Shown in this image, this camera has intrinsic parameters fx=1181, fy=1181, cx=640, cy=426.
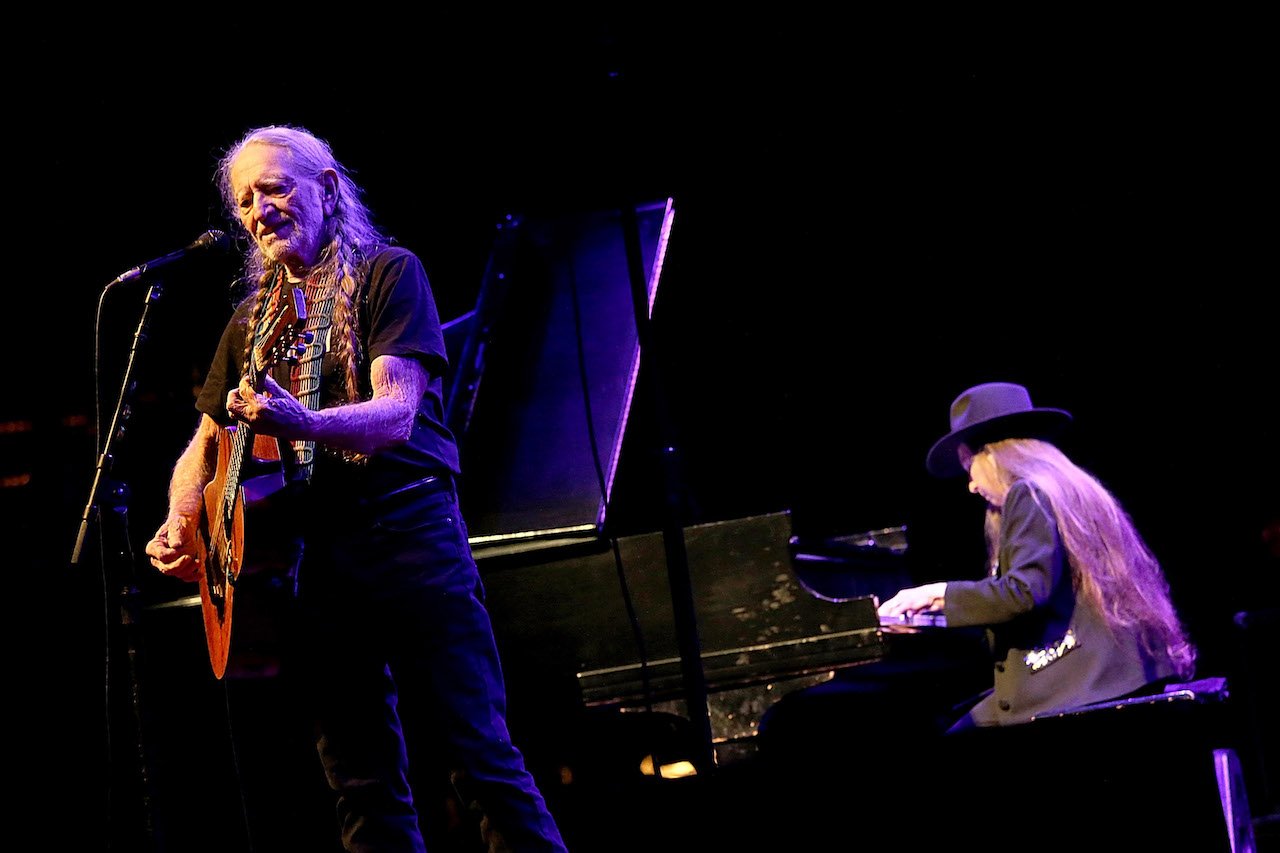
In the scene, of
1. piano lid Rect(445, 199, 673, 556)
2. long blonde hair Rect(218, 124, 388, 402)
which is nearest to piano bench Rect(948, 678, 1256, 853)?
piano lid Rect(445, 199, 673, 556)

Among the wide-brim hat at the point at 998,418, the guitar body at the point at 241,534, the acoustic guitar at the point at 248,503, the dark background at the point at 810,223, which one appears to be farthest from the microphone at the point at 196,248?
the wide-brim hat at the point at 998,418

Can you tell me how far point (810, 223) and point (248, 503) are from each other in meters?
3.64

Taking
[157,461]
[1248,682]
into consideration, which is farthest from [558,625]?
[1248,682]

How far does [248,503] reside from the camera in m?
2.45

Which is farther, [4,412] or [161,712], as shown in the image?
[4,412]

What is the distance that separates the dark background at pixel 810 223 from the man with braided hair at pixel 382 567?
7.77 feet

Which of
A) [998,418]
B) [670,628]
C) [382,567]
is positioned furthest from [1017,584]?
[382,567]

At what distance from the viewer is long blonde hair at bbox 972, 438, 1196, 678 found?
3846 mm

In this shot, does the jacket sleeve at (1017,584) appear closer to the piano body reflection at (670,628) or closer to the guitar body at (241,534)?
the piano body reflection at (670,628)

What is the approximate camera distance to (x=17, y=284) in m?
5.00

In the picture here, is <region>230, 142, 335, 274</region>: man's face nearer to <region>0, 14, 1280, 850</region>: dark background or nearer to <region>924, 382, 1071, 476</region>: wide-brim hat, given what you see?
<region>0, 14, 1280, 850</region>: dark background

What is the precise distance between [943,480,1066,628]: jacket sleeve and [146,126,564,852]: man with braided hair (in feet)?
5.95

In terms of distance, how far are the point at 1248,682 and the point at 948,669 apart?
180cm

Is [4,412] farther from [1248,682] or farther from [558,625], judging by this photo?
[1248,682]
